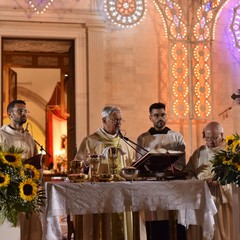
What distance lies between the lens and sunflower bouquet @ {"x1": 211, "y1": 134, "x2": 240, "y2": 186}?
666cm

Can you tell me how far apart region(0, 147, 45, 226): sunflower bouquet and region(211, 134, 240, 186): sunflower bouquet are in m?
2.17

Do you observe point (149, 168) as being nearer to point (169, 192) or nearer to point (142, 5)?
point (169, 192)

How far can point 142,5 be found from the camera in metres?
12.2

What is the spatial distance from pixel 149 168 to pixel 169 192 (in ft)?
1.65

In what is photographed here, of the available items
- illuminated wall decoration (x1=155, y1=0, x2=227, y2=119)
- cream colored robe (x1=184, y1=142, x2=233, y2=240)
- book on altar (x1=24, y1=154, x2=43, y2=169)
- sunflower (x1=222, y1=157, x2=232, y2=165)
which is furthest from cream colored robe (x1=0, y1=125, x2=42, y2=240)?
illuminated wall decoration (x1=155, y1=0, x2=227, y2=119)

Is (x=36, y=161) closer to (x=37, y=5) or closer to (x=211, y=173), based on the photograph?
(x=211, y=173)

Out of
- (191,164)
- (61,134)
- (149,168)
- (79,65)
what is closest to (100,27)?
(79,65)

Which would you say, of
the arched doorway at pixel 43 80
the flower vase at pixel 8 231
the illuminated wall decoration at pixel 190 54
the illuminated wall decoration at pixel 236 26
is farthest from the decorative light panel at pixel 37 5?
the flower vase at pixel 8 231

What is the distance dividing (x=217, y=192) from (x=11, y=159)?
307 centimetres

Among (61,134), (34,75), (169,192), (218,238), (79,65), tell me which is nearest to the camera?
(169,192)

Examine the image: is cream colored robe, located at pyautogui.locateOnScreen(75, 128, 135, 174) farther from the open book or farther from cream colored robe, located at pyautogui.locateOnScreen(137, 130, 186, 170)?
the open book

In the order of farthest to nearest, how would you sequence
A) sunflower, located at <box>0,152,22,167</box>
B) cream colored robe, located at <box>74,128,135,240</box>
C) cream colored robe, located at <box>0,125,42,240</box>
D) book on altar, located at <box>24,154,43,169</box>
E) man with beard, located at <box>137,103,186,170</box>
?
man with beard, located at <box>137,103,186,170</box>, cream colored robe, located at <box>0,125,42,240</box>, cream colored robe, located at <box>74,128,135,240</box>, book on altar, located at <box>24,154,43,169</box>, sunflower, located at <box>0,152,22,167</box>

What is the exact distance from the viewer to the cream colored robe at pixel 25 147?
285 inches

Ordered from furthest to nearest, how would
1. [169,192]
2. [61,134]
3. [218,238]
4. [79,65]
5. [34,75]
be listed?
[34,75], [61,134], [79,65], [218,238], [169,192]
